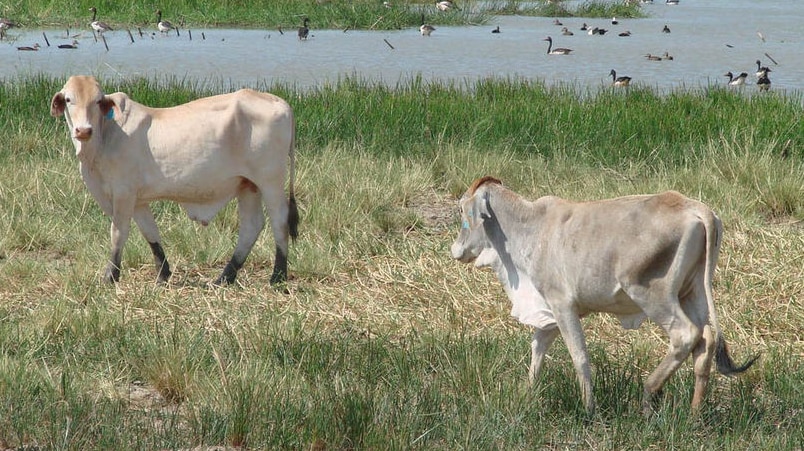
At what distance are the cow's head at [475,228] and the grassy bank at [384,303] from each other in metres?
0.44

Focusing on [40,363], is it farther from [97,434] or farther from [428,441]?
[428,441]

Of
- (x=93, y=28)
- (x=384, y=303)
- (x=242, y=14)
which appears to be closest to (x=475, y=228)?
(x=384, y=303)

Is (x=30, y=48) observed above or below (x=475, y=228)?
below

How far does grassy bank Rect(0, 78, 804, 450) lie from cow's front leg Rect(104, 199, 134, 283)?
17 cm

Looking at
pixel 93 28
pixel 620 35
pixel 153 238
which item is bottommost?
pixel 620 35

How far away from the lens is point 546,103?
1190cm

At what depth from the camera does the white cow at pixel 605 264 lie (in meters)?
4.35

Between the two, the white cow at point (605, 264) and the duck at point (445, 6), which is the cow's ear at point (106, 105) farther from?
the duck at point (445, 6)

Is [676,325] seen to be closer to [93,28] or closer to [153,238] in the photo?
[153,238]

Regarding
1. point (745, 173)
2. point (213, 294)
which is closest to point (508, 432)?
point (213, 294)

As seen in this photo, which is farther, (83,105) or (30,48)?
(30,48)

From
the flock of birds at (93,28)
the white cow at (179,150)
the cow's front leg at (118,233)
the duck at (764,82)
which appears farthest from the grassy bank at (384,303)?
the flock of birds at (93,28)

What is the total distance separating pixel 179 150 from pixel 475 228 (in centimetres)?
245

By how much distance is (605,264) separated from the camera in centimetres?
445
